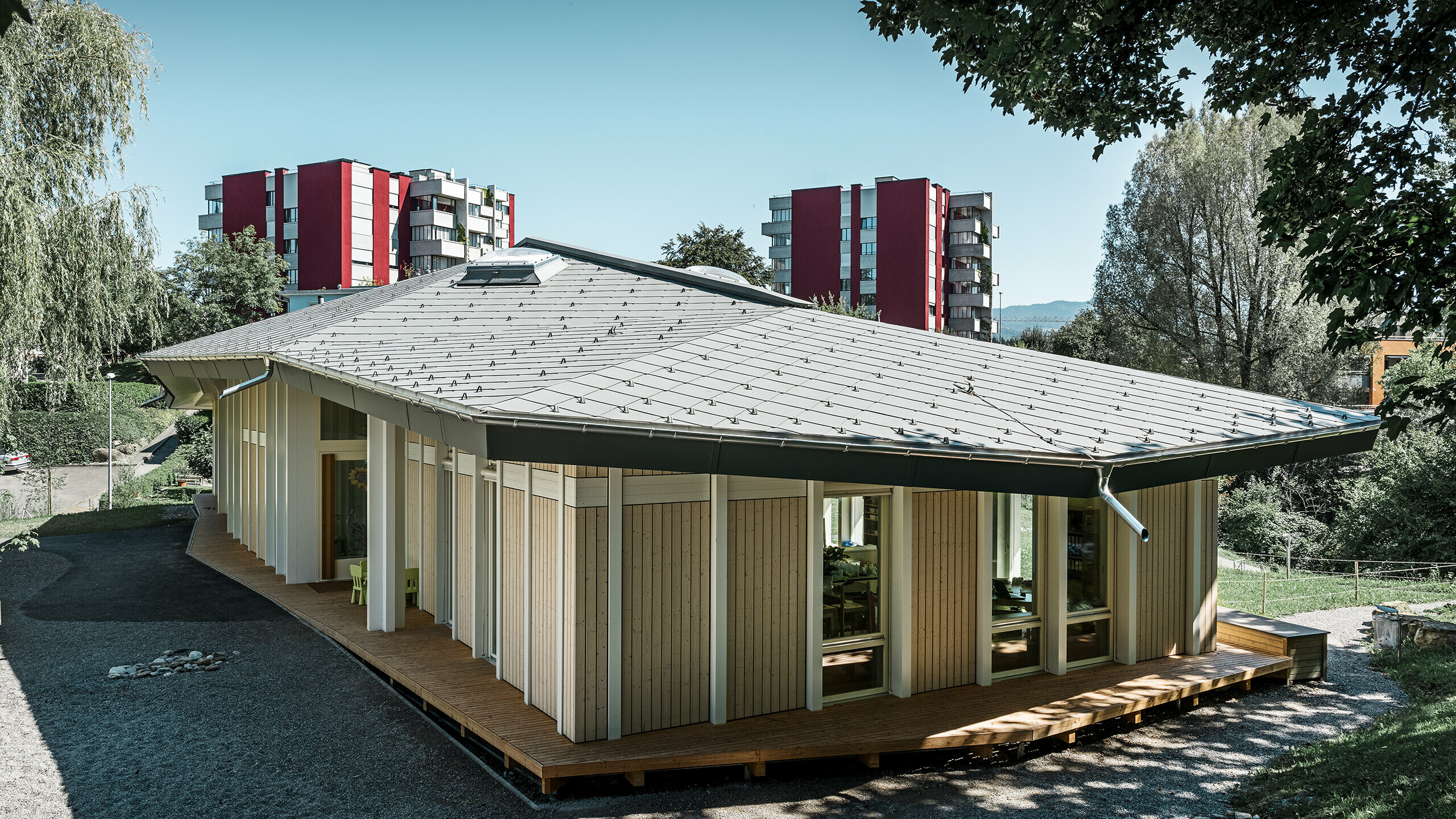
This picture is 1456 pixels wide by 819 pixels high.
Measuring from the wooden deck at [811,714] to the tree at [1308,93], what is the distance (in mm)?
Answer: 3569

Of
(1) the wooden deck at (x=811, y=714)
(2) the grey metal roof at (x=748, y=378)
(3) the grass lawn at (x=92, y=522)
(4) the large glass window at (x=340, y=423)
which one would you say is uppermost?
(2) the grey metal roof at (x=748, y=378)

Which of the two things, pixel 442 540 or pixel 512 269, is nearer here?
pixel 442 540

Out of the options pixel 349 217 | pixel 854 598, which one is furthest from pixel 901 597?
pixel 349 217

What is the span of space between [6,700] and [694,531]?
23.1ft

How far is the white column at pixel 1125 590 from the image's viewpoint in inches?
373

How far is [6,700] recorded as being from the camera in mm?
8984

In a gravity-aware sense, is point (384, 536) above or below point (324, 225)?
below

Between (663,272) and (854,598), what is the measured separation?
5.77m

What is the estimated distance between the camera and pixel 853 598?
8320mm

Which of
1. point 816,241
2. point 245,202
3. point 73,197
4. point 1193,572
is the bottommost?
point 1193,572

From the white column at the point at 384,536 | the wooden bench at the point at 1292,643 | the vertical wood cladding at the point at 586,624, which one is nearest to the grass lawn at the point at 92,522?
the white column at the point at 384,536

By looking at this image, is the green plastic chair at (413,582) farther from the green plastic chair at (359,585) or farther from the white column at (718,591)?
the white column at (718,591)

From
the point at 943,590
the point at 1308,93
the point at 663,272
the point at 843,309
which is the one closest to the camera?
the point at 943,590

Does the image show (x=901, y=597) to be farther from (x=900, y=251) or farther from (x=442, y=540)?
(x=900, y=251)
